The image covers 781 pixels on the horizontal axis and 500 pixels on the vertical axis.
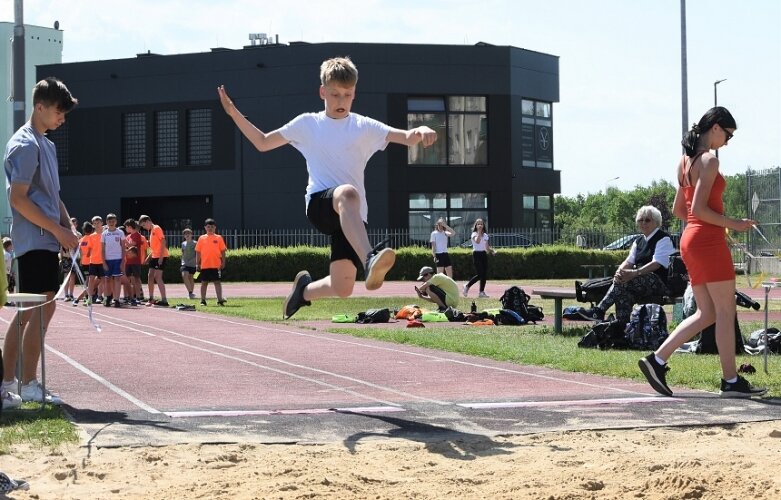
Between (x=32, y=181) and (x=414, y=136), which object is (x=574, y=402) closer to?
(x=414, y=136)

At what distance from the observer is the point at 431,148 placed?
51.0 m

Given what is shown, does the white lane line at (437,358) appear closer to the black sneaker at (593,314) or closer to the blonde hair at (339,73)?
the black sneaker at (593,314)

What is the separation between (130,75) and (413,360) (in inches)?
1686

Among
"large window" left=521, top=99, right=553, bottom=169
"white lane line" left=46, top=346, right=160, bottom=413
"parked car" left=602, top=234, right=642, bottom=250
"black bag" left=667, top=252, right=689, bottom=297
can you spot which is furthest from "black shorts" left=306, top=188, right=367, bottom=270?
"large window" left=521, top=99, right=553, bottom=169

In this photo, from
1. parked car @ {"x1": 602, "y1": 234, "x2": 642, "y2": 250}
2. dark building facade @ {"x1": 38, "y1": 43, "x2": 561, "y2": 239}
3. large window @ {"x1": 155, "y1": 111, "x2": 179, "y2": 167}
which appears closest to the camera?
parked car @ {"x1": 602, "y1": 234, "x2": 642, "y2": 250}

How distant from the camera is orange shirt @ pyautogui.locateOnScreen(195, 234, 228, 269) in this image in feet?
80.8

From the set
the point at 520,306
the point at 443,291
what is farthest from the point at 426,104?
the point at 520,306

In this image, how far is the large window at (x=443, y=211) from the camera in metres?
50.9

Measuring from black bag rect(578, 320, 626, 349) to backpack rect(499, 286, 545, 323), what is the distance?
5.07m

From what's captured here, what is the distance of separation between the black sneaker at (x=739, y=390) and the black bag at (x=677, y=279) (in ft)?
14.5

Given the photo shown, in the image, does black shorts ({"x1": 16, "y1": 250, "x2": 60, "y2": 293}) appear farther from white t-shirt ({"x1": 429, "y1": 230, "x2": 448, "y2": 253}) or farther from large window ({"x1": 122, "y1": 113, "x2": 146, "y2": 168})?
large window ({"x1": 122, "y1": 113, "x2": 146, "y2": 168})

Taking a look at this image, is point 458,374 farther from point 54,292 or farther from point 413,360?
point 54,292

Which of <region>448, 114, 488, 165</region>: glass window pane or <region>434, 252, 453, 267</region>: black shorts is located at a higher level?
<region>448, 114, 488, 165</region>: glass window pane

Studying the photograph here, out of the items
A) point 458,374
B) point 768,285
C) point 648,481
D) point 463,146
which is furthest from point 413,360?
point 463,146
